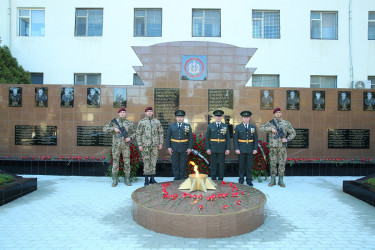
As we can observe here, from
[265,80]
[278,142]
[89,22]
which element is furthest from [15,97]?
[265,80]

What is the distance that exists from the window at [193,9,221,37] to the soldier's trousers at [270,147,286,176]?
6.22m

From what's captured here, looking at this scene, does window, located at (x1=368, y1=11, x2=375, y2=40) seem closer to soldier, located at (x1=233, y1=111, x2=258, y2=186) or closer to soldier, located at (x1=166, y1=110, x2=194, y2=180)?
soldier, located at (x1=233, y1=111, x2=258, y2=186)

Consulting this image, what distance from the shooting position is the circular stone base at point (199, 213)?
3.15 metres

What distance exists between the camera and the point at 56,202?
456 cm

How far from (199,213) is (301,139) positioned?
4796 millimetres

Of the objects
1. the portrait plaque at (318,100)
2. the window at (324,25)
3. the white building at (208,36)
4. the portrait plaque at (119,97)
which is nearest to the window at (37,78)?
the white building at (208,36)

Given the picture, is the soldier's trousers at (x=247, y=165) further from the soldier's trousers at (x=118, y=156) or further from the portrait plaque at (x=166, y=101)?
the soldier's trousers at (x=118, y=156)

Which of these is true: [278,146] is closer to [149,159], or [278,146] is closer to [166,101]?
[149,159]

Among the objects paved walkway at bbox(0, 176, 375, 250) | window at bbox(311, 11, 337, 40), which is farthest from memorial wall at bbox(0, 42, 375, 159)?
window at bbox(311, 11, 337, 40)

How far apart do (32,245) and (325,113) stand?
6.83m

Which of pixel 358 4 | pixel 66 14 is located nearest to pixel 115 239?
pixel 66 14

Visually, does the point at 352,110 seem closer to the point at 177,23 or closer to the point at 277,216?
the point at 277,216

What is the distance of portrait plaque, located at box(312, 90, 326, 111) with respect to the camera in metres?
7.08

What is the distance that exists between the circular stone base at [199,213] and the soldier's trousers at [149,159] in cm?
185
